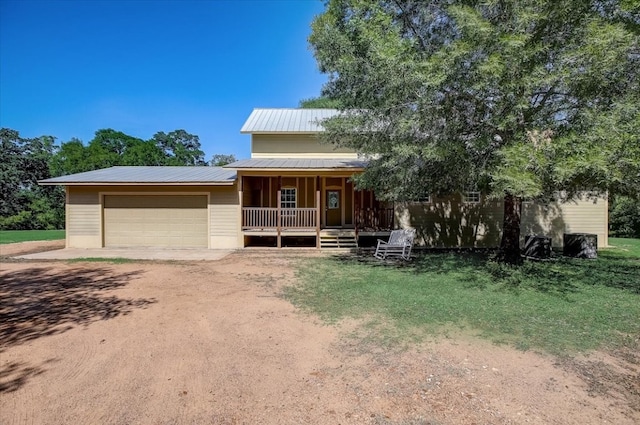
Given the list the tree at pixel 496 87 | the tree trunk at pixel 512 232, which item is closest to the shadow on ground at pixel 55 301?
the tree at pixel 496 87

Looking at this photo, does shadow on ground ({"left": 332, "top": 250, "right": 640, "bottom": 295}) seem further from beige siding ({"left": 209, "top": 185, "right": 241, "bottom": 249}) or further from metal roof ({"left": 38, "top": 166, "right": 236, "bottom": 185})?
metal roof ({"left": 38, "top": 166, "right": 236, "bottom": 185})

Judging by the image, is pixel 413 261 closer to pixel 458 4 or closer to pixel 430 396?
pixel 458 4

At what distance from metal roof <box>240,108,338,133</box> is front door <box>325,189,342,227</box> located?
286 cm

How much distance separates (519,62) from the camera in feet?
20.2

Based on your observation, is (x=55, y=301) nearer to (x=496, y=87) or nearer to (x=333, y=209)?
(x=496, y=87)

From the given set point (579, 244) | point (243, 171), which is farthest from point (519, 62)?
point (243, 171)

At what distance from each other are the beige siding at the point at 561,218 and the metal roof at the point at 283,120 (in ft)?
31.5

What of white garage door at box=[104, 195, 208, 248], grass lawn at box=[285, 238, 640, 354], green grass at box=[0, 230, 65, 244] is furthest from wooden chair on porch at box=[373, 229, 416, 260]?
green grass at box=[0, 230, 65, 244]

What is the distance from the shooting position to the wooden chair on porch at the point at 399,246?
431 inches

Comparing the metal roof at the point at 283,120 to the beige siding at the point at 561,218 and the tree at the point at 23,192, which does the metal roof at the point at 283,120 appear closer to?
the beige siding at the point at 561,218

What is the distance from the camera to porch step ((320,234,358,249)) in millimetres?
13312

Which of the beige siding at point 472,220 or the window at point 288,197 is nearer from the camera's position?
the beige siding at point 472,220

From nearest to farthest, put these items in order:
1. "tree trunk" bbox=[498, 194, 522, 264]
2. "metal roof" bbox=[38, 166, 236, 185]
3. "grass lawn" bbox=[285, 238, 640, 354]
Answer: "grass lawn" bbox=[285, 238, 640, 354] → "tree trunk" bbox=[498, 194, 522, 264] → "metal roof" bbox=[38, 166, 236, 185]

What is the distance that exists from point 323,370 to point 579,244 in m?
11.7
